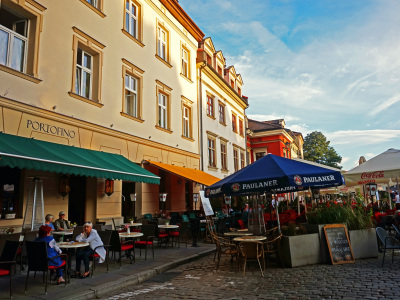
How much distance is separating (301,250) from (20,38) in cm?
963

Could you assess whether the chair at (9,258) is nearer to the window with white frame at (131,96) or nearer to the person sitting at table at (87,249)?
the person sitting at table at (87,249)

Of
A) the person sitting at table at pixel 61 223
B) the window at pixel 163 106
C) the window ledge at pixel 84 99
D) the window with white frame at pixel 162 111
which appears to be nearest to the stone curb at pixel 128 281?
the person sitting at table at pixel 61 223

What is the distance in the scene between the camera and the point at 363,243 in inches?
317

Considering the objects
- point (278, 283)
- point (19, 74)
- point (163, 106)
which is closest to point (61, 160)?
point (19, 74)

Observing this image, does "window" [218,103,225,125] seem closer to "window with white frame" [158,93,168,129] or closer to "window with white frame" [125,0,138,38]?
"window with white frame" [158,93,168,129]

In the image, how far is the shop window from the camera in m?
8.41

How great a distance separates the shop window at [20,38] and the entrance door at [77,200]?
153 inches

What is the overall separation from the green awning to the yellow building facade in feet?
2.17

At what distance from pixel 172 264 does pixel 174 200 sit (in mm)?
8569

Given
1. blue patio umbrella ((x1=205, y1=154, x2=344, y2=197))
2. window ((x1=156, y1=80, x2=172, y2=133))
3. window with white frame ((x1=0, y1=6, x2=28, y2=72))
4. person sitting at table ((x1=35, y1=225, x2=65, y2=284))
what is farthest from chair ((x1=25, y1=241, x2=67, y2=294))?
Answer: window ((x1=156, y1=80, x2=172, y2=133))

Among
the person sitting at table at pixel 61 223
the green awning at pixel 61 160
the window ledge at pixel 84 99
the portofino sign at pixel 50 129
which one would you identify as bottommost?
the person sitting at table at pixel 61 223

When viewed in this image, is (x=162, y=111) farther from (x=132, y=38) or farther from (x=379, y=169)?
(x=379, y=169)

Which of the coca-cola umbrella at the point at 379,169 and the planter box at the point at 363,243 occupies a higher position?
the coca-cola umbrella at the point at 379,169

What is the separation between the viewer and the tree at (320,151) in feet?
190
